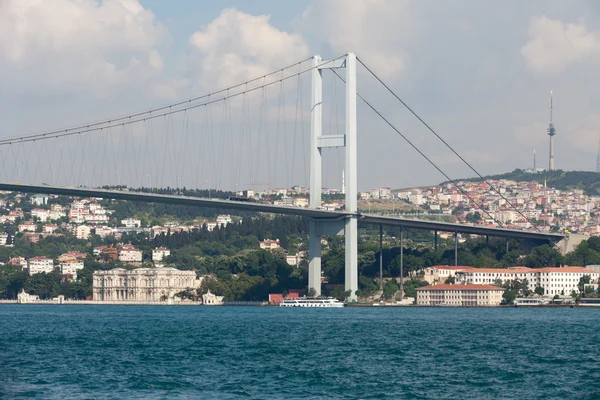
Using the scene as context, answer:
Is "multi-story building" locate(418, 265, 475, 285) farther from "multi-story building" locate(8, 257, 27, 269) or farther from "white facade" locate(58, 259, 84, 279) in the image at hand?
"multi-story building" locate(8, 257, 27, 269)

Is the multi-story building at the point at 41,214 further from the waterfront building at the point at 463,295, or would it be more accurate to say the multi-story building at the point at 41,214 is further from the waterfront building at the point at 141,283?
the waterfront building at the point at 463,295

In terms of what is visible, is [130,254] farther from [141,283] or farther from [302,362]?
[302,362]

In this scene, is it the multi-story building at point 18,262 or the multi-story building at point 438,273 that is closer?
the multi-story building at point 438,273

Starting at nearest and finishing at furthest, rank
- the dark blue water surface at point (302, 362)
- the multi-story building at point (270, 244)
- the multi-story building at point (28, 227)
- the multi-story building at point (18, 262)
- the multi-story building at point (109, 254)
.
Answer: the dark blue water surface at point (302, 362) < the multi-story building at point (270, 244) < the multi-story building at point (109, 254) < the multi-story building at point (18, 262) < the multi-story building at point (28, 227)

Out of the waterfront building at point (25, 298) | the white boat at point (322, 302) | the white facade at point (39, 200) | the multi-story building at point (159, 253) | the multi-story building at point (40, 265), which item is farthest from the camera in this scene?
the white facade at point (39, 200)

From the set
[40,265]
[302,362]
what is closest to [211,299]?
[40,265]

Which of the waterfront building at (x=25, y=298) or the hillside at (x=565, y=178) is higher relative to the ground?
the hillside at (x=565, y=178)

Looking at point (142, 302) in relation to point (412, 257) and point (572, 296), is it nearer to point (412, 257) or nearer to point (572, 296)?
point (412, 257)

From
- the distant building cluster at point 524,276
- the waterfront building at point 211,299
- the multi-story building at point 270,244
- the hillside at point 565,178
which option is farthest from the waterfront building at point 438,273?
the hillside at point 565,178
